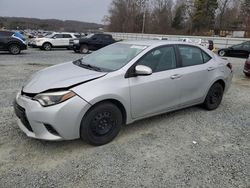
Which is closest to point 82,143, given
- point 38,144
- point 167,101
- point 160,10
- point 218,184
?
point 38,144

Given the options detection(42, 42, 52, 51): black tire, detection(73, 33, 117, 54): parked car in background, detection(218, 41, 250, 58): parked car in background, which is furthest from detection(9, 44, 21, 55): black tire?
detection(218, 41, 250, 58): parked car in background

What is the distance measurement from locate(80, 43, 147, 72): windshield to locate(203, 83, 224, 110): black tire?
1889 mm

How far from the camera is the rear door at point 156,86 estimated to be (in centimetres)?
367

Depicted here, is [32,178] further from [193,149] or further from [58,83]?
[193,149]

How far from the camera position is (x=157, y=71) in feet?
12.9

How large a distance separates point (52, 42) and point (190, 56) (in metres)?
17.6

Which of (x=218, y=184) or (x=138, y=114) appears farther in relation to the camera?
(x=138, y=114)

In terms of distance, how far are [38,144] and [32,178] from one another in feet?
2.56

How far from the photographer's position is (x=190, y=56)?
4.58 meters

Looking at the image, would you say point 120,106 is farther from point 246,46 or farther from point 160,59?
point 246,46

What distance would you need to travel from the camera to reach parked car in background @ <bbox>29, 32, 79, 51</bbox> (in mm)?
19719

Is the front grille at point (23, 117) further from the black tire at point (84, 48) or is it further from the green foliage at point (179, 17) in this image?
the green foliage at point (179, 17)

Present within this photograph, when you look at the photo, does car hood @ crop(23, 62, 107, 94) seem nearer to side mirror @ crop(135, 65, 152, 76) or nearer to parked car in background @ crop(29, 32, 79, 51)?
side mirror @ crop(135, 65, 152, 76)

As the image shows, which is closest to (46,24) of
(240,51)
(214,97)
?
(240,51)
